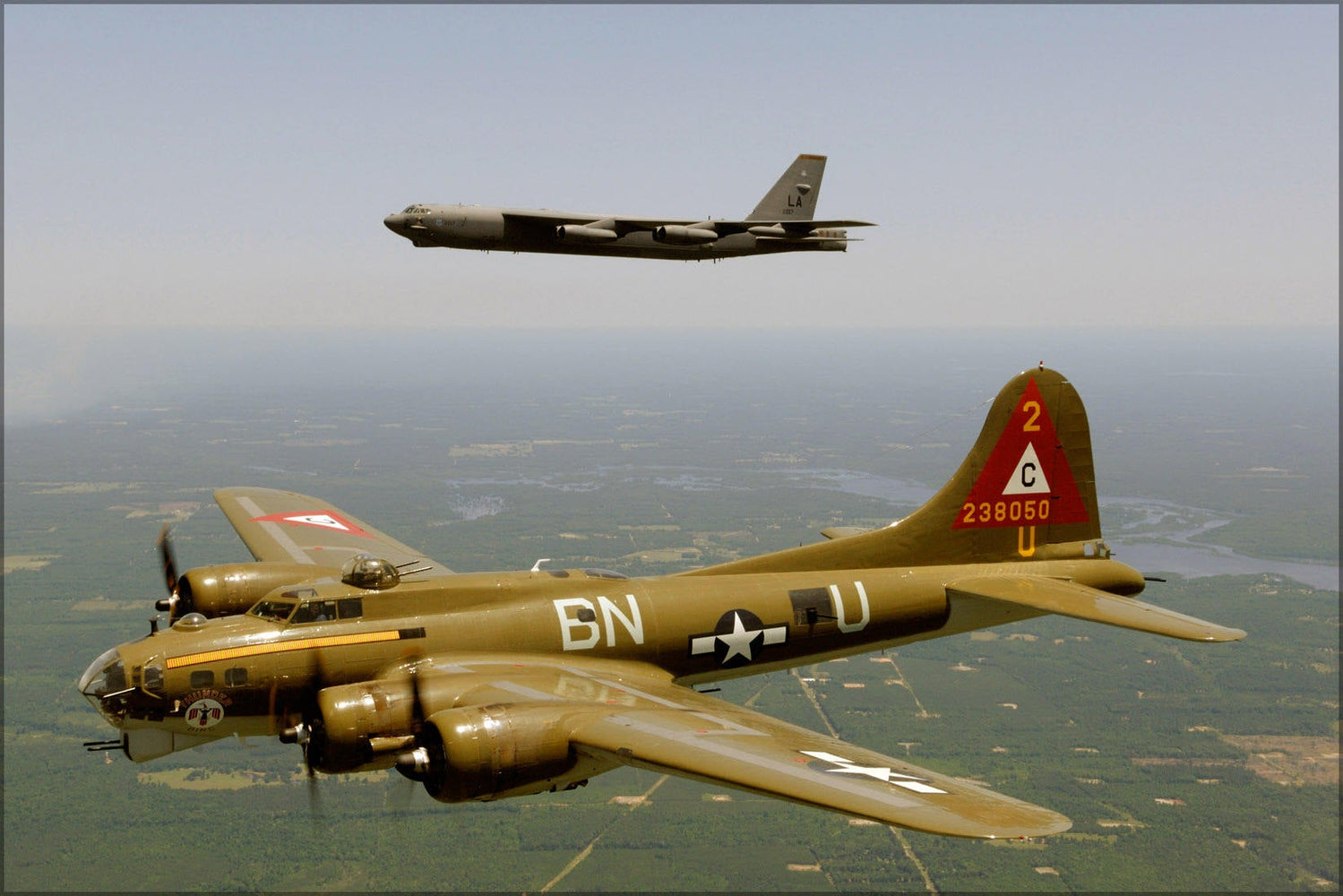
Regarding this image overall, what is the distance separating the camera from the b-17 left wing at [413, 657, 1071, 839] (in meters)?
15.4

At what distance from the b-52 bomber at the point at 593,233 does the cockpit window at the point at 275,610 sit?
26.8 m

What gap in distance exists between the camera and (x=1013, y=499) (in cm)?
2922

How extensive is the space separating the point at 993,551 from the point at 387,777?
385ft

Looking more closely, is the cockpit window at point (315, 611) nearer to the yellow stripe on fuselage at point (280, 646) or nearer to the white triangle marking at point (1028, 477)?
the yellow stripe on fuselage at point (280, 646)

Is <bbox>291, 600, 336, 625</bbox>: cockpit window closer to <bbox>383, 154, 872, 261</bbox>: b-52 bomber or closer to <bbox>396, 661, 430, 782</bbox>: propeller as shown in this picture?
<bbox>396, 661, 430, 782</bbox>: propeller

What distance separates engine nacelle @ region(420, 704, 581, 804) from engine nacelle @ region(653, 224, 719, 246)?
31.9 metres

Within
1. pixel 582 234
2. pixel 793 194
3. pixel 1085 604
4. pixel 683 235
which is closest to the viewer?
pixel 1085 604

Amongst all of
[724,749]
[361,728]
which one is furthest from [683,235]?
[724,749]

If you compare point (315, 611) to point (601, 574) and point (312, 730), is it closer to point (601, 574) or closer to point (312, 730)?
point (312, 730)

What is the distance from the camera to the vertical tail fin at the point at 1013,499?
2870 centimetres

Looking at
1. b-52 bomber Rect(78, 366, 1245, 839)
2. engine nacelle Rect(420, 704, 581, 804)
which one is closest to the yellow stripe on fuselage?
b-52 bomber Rect(78, 366, 1245, 839)

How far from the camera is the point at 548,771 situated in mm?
18875

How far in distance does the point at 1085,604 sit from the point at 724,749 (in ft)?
40.3

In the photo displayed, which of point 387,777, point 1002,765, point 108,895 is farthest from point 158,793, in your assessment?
point 1002,765
